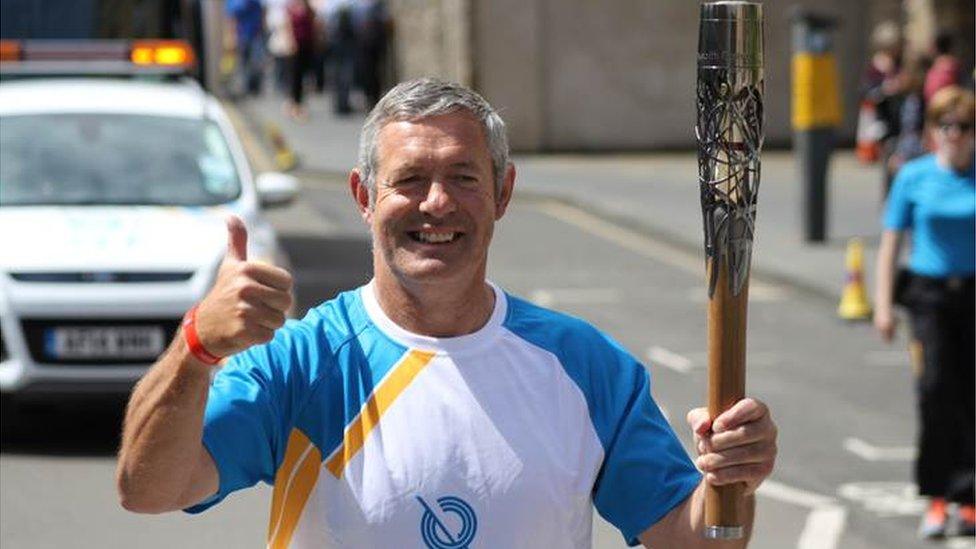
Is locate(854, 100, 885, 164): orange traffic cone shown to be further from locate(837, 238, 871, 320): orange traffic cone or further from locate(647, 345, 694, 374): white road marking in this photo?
locate(647, 345, 694, 374): white road marking

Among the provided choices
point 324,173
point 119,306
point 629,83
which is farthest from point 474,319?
point 629,83

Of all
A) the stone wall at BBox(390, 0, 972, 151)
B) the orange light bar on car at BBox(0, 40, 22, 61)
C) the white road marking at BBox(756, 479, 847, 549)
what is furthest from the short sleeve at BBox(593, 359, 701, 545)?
the stone wall at BBox(390, 0, 972, 151)

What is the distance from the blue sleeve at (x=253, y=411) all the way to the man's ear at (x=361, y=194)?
0.27 m

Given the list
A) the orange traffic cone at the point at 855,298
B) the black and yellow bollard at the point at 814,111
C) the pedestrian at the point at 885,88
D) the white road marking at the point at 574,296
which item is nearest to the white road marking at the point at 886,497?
the orange traffic cone at the point at 855,298

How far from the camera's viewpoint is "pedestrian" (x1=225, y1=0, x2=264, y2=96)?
3800cm

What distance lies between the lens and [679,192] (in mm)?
25000

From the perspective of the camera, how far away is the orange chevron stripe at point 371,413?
4121 millimetres

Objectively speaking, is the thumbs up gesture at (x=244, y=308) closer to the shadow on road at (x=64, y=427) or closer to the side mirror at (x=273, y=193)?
the shadow on road at (x=64, y=427)

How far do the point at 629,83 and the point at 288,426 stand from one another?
25.4m

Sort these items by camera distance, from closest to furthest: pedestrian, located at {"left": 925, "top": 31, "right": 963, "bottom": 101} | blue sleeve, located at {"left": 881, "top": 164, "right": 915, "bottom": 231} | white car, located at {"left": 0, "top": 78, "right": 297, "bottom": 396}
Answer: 1. blue sleeve, located at {"left": 881, "top": 164, "right": 915, "bottom": 231}
2. white car, located at {"left": 0, "top": 78, "right": 297, "bottom": 396}
3. pedestrian, located at {"left": 925, "top": 31, "right": 963, "bottom": 101}

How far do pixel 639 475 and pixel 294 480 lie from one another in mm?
624

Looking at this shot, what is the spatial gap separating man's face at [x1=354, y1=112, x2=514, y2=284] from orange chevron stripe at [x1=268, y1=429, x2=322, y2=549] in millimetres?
339

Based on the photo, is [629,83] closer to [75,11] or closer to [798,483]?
[75,11]

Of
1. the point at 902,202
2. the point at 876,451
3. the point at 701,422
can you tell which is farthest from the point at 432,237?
the point at 876,451
